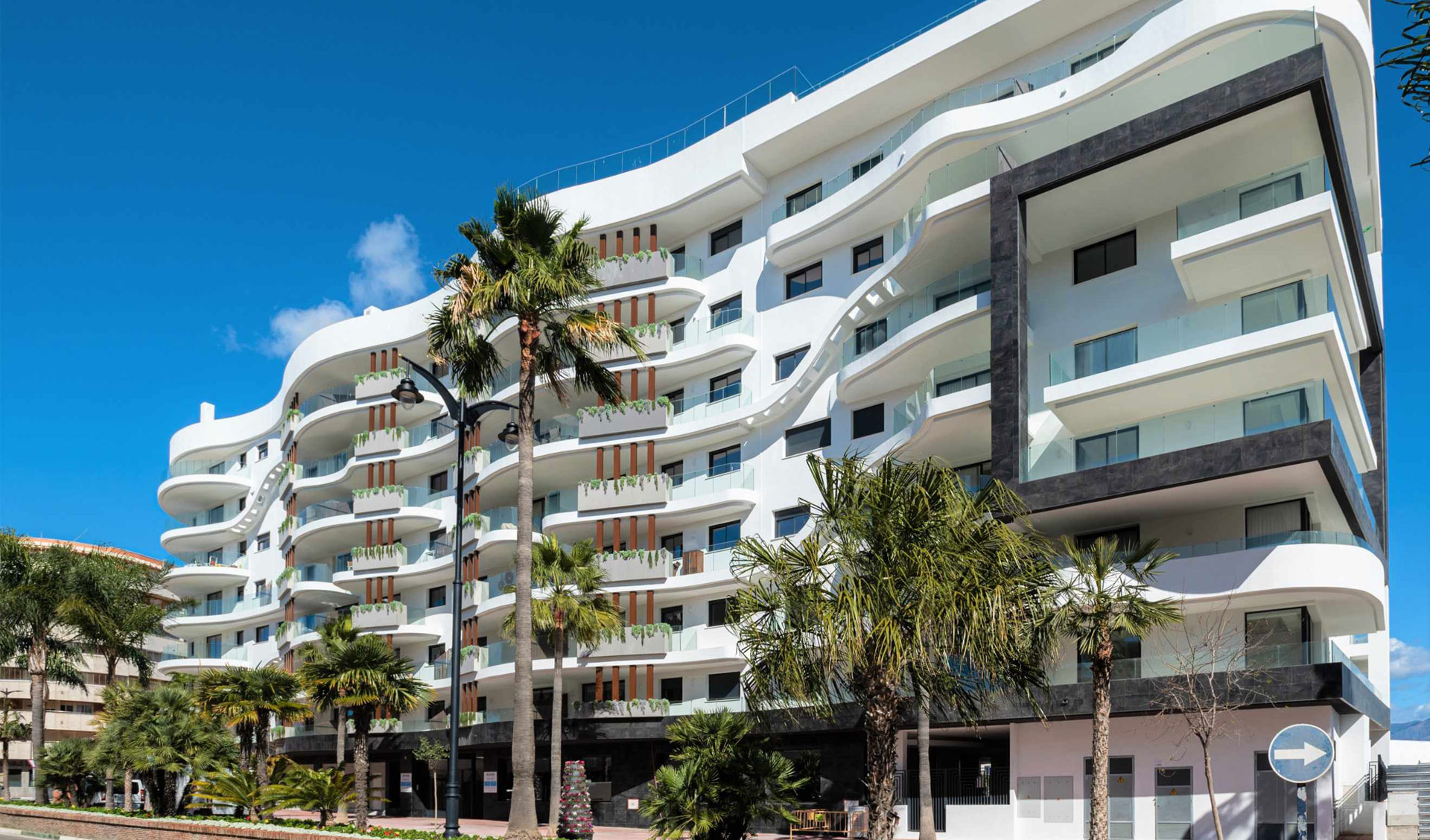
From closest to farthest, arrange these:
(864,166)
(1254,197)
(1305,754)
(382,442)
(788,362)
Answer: (1305,754)
(1254,197)
(864,166)
(788,362)
(382,442)

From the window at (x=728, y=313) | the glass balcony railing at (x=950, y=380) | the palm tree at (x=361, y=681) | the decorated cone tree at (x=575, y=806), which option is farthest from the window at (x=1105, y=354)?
the palm tree at (x=361, y=681)

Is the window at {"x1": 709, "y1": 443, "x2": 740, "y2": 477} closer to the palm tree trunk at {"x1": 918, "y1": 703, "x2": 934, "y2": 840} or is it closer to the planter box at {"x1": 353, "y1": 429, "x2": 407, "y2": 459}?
the palm tree trunk at {"x1": 918, "y1": 703, "x2": 934, "y2": 840}

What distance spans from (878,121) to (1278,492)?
65.9 ft

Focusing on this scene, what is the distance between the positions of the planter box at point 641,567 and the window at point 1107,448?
18930mm

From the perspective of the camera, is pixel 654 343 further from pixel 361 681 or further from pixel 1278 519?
pixel 1278 519

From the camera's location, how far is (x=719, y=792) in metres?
24.3

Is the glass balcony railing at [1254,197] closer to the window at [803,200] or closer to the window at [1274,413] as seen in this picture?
the window at [1274,413]

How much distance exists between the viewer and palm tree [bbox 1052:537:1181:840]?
25.7 meters

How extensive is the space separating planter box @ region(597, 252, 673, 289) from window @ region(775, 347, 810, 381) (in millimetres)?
6870

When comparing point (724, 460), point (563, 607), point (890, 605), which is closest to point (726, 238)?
point (724, 460)

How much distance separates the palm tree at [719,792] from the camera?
24.1 meters

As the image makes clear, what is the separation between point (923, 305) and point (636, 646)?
1707 cm

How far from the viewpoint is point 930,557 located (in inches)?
768

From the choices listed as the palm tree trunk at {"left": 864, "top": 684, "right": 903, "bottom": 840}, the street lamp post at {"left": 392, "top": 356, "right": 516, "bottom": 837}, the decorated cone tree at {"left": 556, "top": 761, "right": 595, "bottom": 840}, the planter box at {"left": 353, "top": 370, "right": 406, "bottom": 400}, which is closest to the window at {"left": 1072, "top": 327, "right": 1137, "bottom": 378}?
the palm tree trunk at {"left": 864, "top": 684, "right": 903, "bottom": 840}
